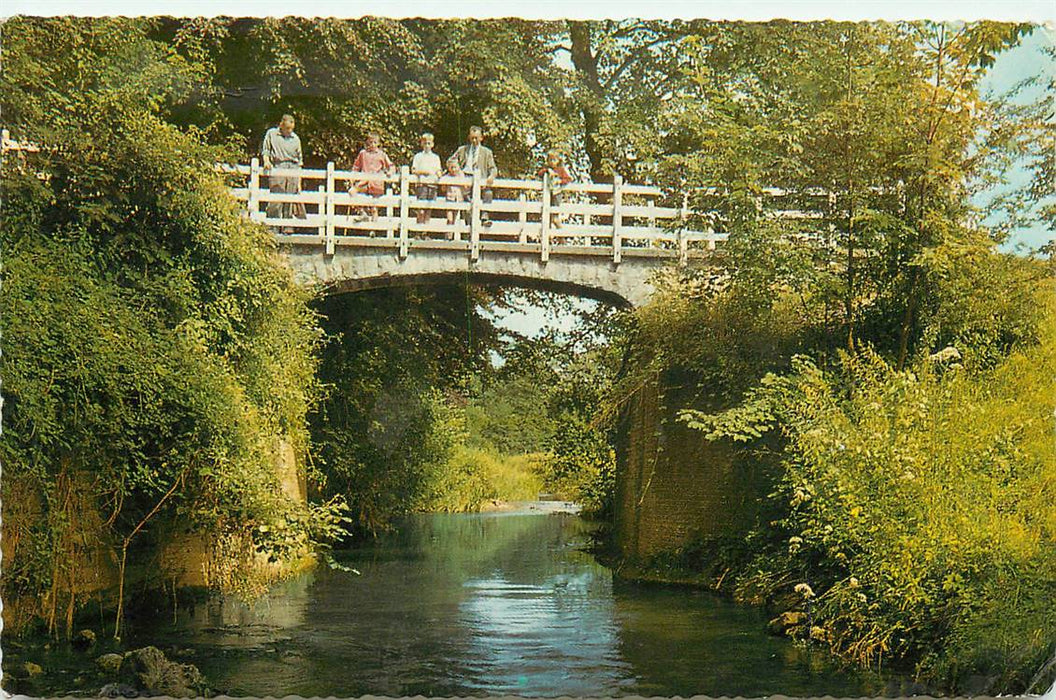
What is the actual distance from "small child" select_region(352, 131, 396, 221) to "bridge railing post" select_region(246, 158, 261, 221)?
37 cm

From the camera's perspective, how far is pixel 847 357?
480 cm

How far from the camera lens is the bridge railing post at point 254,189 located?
4.80m

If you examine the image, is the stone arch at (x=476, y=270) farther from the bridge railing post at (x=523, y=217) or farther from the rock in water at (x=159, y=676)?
the rock in water at (x=159, y=676)

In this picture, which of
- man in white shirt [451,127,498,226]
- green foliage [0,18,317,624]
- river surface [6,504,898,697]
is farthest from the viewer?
man in white shirt [451,127,498,226]

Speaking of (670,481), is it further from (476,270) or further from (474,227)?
(474,227)

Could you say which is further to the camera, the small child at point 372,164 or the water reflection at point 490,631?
the small child at point 372,164

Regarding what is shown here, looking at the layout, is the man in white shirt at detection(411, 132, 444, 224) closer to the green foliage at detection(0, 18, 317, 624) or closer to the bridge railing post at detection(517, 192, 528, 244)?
the bridge railing post at detection(517, 192, 528, 244)

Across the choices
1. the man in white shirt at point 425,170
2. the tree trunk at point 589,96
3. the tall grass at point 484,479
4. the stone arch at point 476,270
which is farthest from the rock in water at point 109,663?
the tree trunk at point 589,96

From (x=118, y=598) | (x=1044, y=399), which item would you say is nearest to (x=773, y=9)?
(x=1044, y=399)

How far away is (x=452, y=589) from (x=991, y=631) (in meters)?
2.02

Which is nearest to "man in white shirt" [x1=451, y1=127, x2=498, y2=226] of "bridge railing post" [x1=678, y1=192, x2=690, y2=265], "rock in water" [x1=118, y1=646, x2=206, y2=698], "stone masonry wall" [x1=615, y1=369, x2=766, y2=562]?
"bridge railing post" [x1=678, y1=192, x2=690, y2=265]

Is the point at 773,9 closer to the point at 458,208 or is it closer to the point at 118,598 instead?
the point at 458,208

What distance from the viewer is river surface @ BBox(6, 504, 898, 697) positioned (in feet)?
14.9

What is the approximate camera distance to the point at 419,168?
190 inches
